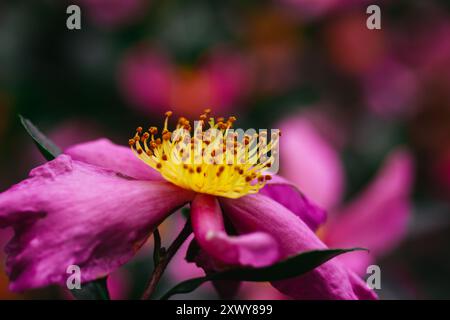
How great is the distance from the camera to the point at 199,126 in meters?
0.90

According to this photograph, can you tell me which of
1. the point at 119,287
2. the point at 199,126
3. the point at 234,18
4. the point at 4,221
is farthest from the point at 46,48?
the point at 4,221

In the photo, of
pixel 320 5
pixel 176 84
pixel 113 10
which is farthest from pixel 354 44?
pixel 113 10

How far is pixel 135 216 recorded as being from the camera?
29.4 inches

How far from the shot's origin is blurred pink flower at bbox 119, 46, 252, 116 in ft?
6.97

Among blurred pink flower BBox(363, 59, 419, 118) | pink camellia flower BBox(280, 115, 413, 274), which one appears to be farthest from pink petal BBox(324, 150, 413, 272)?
blurred pink flower BBox(363, 59, 419, 118)

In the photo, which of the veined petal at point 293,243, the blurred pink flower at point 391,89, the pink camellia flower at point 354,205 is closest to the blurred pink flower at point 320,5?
the blurred pink flower at point 391,89

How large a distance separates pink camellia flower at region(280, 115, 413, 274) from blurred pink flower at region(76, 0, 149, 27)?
816 mm

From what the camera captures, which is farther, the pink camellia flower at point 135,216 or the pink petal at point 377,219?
the pink petal at point 377,219

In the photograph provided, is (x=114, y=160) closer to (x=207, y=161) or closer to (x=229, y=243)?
(x=207, y=161)

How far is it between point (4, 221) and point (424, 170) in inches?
63.5

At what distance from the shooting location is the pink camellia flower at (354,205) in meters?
1.36

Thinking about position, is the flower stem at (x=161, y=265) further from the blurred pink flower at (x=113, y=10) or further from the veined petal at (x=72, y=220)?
the blurred pink flower at (x=113, y=10)

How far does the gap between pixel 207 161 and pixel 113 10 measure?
1504mm
